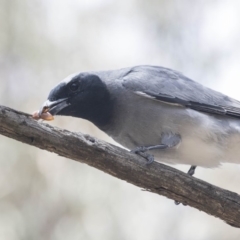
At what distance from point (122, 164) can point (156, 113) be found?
643 millimetres

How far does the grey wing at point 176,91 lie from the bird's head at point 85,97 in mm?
169

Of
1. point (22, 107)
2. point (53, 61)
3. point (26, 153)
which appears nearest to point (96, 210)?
point (26, 153)

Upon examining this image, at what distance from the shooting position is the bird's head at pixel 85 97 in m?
3.21

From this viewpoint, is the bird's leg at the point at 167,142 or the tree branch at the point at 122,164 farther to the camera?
the bird's leg at the point at 167,142

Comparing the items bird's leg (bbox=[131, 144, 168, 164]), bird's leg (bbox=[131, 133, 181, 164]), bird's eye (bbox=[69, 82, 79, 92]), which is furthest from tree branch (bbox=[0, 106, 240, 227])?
bird's eye (bbox=[69, 82, 79, 92])

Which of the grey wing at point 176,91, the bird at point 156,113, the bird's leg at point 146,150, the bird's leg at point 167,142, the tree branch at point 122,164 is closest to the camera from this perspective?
the tree branch at point 122,164

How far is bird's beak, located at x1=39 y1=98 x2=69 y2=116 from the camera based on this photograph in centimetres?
308

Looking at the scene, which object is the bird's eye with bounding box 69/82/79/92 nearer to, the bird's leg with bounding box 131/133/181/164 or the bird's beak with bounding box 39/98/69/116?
the bird's beak with bounding box 39/98/69/116

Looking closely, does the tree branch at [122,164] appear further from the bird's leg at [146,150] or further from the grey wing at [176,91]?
the grey wing at [176,91]

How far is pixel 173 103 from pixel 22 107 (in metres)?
1.32

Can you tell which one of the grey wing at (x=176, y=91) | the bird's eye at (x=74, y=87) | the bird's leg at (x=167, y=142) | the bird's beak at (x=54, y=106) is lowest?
the bird's leg at (x=167, y=142)

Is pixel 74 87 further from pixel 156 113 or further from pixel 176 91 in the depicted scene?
pixel 176 91

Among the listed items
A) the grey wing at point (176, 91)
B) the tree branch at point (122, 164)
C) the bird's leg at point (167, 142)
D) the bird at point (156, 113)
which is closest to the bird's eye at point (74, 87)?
the bird at point (156, 113)

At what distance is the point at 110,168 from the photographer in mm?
2625
